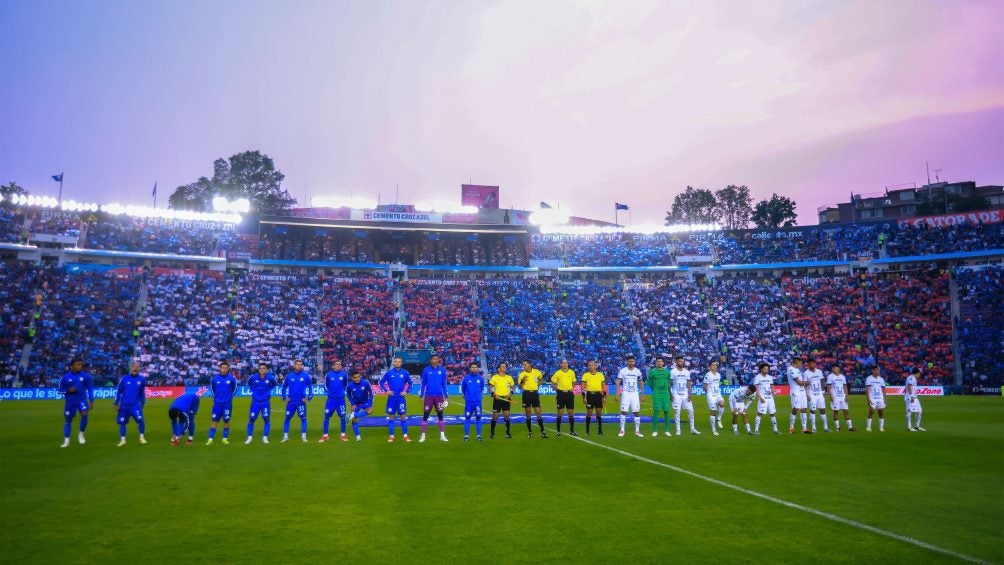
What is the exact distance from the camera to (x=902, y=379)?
4575cm

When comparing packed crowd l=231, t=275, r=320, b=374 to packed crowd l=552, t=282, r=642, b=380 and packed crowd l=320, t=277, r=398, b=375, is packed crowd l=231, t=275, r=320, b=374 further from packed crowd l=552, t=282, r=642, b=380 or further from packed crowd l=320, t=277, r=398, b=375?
packed crowd l=552, t=282, r=642, b=380

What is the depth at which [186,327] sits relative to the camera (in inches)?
1795

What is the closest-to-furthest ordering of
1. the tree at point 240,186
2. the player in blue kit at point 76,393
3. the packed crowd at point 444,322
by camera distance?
the player in blue kit at point 76,393 → the packed crowd at point 444,322 → the tree at point 240,186

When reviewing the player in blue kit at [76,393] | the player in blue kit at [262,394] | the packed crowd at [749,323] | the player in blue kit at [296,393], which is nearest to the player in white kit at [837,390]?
the player in blue kit at [296,393]

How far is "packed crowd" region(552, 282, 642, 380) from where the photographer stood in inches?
2000

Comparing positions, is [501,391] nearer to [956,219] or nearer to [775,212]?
[956,219]

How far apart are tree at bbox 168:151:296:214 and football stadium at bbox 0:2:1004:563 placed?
415 millimetres

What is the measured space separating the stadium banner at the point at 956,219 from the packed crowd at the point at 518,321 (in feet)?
113

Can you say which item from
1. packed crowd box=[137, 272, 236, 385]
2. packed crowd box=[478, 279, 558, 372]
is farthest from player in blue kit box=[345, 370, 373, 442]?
packed crowd box=[478, 279, 558, 372]

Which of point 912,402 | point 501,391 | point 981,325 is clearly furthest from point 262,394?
point 981,325

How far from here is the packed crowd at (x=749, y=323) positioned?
49594 mm

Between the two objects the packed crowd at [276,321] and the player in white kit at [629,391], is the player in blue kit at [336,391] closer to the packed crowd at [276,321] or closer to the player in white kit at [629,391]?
the player in white kit at [629,391]

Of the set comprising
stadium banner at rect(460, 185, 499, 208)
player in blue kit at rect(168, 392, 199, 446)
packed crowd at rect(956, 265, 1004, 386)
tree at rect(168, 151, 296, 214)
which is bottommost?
player in blue kit at rect(168, 392, 199, 446)

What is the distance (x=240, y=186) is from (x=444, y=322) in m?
45.6
